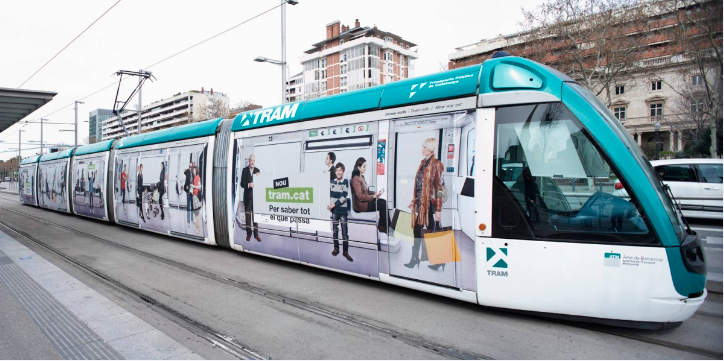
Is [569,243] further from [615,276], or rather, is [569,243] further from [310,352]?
[310,352]

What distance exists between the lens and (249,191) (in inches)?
331

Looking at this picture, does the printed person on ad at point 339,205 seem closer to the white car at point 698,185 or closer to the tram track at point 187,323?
the tram track at point 187,323

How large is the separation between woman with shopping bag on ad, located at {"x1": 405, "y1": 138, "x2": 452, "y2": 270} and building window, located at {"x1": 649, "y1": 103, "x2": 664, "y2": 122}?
55.9m

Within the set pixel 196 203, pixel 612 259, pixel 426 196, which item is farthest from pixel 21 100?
pixel 612 259

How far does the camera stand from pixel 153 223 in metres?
12.1

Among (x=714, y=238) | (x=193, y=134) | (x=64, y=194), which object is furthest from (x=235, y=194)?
(x=64, y=194)

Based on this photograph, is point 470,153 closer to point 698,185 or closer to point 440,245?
point 440,245

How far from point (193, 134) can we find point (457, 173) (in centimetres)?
746

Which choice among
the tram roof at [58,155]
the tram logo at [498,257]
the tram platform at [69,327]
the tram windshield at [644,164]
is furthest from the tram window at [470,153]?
the tram roof at [58,155]

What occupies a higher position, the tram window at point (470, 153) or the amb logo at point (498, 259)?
the tram window at point (470, 153)

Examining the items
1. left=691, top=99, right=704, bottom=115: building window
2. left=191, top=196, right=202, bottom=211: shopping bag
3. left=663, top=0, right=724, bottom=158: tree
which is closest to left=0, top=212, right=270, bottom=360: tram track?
left=191, top=196, right=202, bottom=211: shopping bag

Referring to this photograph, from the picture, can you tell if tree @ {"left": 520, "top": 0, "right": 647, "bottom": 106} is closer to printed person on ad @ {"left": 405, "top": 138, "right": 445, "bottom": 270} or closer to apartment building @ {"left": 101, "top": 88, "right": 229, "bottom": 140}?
printed person on ad @ {"left": 405, "top": 138, "right": 445, "bottom": 270}

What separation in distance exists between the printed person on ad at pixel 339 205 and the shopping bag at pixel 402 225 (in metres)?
0.98

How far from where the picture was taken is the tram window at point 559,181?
4.23 metres
